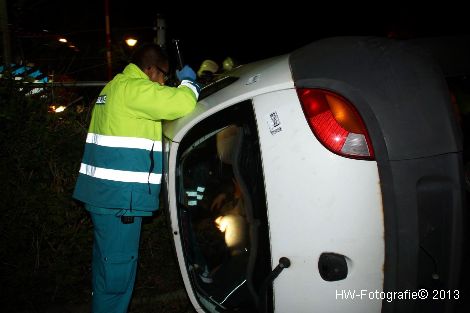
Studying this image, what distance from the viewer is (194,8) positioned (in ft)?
70.7

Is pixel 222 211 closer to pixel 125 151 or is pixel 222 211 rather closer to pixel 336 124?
pixel 125 151

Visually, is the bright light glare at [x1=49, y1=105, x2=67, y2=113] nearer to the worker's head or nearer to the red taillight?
the worker's head

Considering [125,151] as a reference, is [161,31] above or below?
above

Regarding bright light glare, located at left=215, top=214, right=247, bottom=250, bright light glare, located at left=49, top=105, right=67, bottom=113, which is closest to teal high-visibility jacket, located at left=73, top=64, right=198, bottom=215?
bright light glare, located at left=215, top=214, right=247, bottom=250

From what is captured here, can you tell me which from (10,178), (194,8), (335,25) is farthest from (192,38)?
(10,178)

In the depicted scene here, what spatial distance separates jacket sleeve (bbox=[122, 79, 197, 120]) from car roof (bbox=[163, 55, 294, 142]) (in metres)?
0.06

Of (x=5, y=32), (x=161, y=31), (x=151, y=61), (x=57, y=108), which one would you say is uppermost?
(x=161, y=31)

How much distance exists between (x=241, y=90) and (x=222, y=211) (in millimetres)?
1003

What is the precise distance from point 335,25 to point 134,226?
2092 cm

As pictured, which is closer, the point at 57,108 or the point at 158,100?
the point at 158,100

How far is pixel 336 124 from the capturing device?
1.57 metres

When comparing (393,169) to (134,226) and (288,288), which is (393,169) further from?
(134,226)

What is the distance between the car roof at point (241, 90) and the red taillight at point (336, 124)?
152 mm

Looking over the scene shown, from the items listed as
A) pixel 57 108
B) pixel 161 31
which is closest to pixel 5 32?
pixel 57 108
